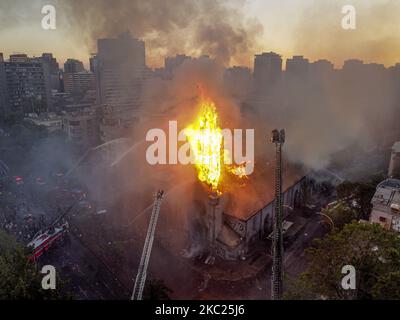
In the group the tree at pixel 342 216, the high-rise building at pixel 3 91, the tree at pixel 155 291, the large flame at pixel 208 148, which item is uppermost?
the high-rise building at pixel 3 91

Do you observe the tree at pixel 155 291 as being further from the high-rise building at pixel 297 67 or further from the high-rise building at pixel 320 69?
the high-rise building at pixel 320 69

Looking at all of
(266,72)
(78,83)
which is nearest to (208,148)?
(266,72)

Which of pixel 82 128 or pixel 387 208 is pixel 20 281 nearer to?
pixel 387 208

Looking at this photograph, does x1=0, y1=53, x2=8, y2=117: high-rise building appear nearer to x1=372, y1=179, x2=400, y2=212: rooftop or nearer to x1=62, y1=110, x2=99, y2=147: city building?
x1=62, y1=110, x2=99, y2=147: city building

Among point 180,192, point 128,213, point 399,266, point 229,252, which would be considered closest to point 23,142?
point 128,213

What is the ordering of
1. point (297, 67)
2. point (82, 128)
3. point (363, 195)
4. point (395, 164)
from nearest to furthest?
point (363, 195)
point (395, 164)
point (82, 128)
point (297, 67)

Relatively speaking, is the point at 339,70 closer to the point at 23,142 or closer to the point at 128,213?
the point at 128,213

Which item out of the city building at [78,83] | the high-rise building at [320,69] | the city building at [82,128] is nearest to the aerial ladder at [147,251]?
the city building at [82,128]
